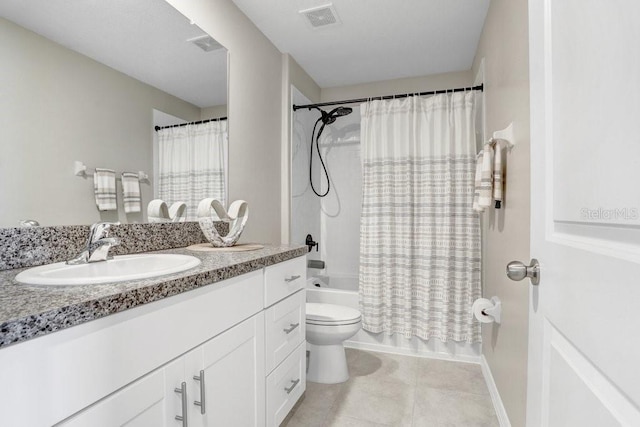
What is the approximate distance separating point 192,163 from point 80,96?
1.98 feet

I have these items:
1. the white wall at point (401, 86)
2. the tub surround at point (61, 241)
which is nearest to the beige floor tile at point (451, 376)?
the tub surround at point (61, 241)

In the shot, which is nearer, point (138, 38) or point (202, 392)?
point (202, 392)

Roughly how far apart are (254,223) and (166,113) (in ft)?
2.94

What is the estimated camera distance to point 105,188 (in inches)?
48.7

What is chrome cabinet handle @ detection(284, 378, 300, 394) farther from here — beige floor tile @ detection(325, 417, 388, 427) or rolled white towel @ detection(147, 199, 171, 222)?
rolled white towel @ detection(147, 199, 171, 222)

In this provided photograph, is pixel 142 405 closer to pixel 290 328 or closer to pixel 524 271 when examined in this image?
pixel 290 328

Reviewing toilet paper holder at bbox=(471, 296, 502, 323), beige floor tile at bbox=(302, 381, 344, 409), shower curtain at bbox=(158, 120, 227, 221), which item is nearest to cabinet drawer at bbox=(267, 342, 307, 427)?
beige floor tile at bbox=(302, 381, 344, 409)

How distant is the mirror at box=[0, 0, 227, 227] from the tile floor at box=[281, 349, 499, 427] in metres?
1.39

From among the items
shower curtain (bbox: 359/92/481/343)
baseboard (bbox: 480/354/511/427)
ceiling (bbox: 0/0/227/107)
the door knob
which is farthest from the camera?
shower curtain (bbox: 359/92/481/343)

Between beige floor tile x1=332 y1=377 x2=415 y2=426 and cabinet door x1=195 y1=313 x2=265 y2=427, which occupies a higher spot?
cabinet door x1=195 y1=313 x2=265 y2=427

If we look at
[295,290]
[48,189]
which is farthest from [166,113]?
[295,290]

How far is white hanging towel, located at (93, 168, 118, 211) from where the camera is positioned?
1.20m

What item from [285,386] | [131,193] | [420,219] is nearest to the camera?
[131,193]

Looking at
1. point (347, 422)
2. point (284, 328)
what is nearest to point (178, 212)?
point (284, 328)
